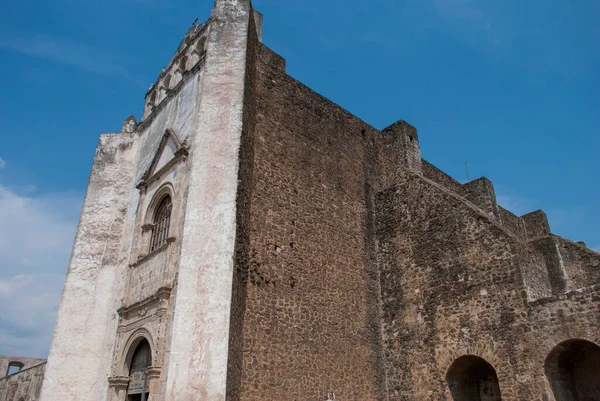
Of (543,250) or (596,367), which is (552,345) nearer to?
(596,367)

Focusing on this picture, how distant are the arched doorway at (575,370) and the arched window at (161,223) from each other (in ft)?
29.3

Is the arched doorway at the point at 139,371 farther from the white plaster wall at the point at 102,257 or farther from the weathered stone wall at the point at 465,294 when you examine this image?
the weathered stone wall at the point at 465,294

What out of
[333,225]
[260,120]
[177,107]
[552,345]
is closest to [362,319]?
[333,225]

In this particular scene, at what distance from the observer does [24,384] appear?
23750mm

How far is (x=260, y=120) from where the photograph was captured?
39.9 ft

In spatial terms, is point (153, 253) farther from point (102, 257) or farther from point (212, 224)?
point (102, 257)

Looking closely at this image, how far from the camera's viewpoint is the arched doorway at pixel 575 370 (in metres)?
9.37

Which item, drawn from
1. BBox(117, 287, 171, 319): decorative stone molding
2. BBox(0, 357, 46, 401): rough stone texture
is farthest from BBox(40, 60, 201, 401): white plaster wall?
BBox(0, 357, 46, 401): rough stone texture

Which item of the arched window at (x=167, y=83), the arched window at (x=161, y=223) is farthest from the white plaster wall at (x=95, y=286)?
the arched window at (x=167, y=83)

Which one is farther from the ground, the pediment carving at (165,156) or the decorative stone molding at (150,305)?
the pediment carving at (165,156)

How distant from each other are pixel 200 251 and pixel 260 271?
148 cm

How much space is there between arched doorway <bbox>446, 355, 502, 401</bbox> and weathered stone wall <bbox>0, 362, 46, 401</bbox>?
1862 centimetres

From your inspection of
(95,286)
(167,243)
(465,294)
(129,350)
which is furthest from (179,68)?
(465,294)

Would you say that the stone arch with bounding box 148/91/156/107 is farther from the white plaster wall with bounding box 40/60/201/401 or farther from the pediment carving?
the pediment carving
